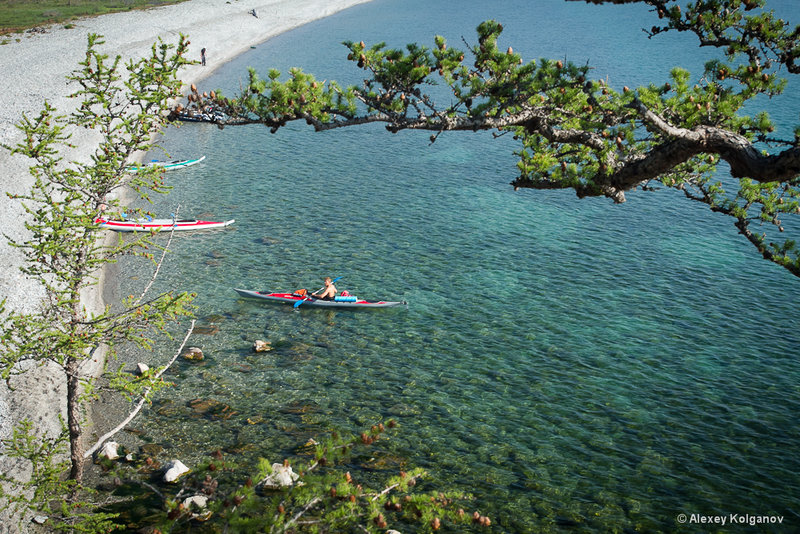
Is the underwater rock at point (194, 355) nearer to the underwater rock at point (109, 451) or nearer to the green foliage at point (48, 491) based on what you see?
the underwater rock at point (109, 451)

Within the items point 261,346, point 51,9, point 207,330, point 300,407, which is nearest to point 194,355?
point 207,330

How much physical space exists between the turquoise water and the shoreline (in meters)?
3.29

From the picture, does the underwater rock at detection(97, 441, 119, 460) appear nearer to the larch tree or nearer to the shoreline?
the shoreline

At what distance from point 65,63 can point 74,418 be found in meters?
48.9

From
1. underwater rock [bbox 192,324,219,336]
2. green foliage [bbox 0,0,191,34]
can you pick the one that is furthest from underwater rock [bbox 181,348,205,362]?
green foliage [bbox 0,0,191,34]

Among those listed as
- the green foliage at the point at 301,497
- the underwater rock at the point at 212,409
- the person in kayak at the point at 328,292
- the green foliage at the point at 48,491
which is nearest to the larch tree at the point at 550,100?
the green foliage at the point at 301,497

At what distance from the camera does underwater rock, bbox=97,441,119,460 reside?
16562 millimetres

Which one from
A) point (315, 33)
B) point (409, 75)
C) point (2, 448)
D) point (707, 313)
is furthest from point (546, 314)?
point (315, 33)

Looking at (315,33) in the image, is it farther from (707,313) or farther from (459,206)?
(707,313)

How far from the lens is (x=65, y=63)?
52.9 meters

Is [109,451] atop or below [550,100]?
below

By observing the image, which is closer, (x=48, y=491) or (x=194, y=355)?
(x=48, y=491)

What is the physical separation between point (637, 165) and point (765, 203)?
20.7 feet

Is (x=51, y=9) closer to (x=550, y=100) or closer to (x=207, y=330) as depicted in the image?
(x=207, y=330)
